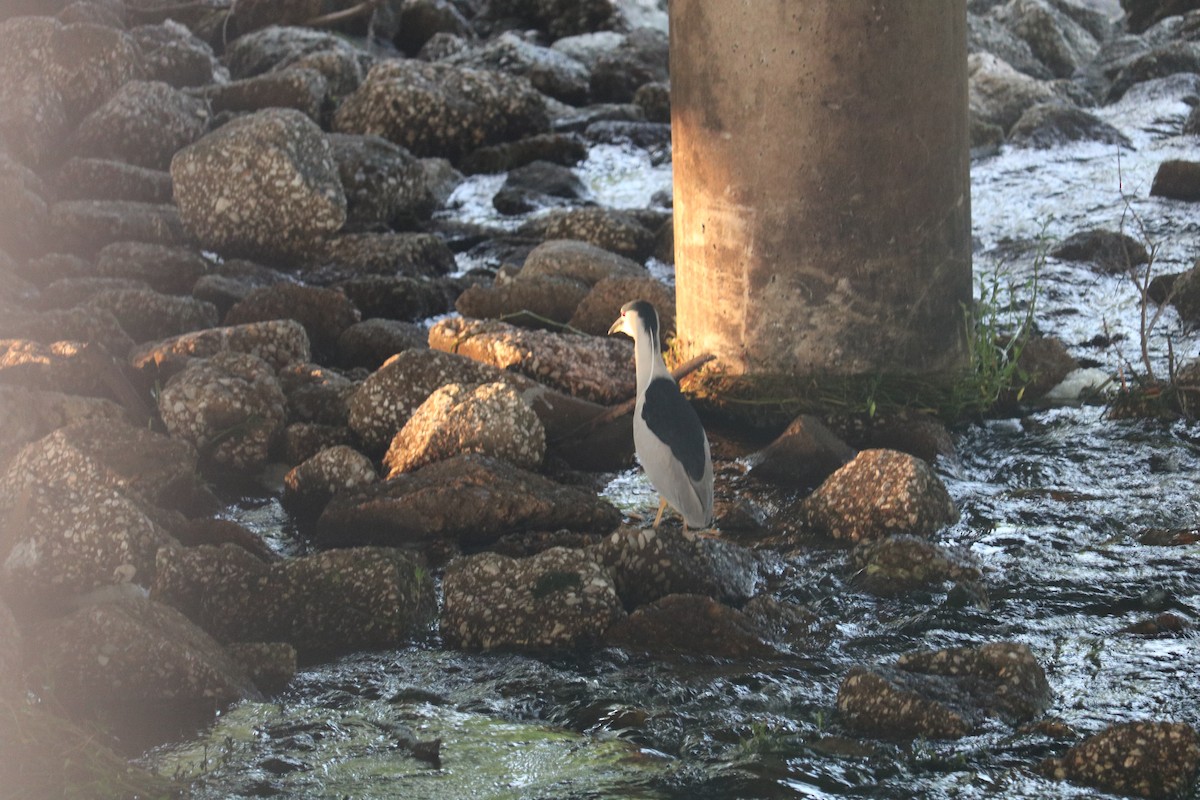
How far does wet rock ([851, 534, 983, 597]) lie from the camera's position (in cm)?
472

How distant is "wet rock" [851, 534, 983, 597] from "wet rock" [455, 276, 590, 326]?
3.22 metres

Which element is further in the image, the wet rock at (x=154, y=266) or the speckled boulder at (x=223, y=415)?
the wet rock at (x=154, y=266)

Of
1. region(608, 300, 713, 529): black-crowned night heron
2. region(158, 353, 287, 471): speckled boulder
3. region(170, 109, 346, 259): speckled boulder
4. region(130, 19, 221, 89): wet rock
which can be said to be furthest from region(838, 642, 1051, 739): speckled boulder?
region(130, 19, 221, 89): wet rock

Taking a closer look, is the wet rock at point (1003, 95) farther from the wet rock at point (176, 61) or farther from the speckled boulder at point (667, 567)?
the speckled boulder at point (667, 567)

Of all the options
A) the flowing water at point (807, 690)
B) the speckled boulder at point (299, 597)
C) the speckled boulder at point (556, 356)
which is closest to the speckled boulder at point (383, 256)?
the speckled boulder at point (556, 356)

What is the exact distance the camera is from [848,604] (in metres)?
4.66

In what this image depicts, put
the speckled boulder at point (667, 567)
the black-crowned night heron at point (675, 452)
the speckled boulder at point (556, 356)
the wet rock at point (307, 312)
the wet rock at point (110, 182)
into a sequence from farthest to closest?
the wet rock at point (110, 182)
the wet rock at point (307, 312)
the speckled boulder at point (556, 356)
the black-crowned night heron at point (675, 452)
the speckled boulder at point (667, 567)

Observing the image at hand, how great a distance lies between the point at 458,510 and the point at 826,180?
86.5 inches

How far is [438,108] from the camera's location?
12.2 m

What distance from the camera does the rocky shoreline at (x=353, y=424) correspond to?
405 cm

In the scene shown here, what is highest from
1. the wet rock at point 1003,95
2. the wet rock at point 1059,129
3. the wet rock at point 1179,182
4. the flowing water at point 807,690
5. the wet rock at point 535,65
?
the wet rock at point 535,65

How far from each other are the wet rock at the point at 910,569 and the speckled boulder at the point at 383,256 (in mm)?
5185

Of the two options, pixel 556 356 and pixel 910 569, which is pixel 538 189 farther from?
pixel 910 569

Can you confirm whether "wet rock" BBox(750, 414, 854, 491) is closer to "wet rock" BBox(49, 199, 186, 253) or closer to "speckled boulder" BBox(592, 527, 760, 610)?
"speckled boulder" BBox(592, 527, 760, 610)
